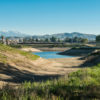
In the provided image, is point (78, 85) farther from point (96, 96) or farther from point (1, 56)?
point (1, 56)

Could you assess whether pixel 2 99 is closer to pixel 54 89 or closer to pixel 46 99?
pixel 46 99

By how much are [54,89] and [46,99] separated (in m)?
1.84

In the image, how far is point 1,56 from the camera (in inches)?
710

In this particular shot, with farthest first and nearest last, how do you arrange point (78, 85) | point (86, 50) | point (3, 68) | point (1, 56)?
1. point (86, 50)
2. point (1, 56)
3. point (3, 68)
4. point (78, 85)

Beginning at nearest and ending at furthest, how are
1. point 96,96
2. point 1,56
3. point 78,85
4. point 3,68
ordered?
point 96,96 → point 78,85 → point 3,68 → point 1,56

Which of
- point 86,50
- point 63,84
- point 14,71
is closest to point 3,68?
point 14,71

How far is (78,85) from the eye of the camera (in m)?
9.08

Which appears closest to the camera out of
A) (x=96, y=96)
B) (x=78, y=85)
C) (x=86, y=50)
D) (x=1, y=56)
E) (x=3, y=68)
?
(x=96, y=96)

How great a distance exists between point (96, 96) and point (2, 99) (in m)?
3.72

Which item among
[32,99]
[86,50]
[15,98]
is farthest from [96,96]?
[86,50]

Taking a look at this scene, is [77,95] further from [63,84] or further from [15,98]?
[15,98]

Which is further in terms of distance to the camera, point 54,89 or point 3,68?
point 3,68

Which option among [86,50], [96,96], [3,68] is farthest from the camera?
[86,50]

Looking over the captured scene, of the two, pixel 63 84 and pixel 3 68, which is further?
pixel 3 68
